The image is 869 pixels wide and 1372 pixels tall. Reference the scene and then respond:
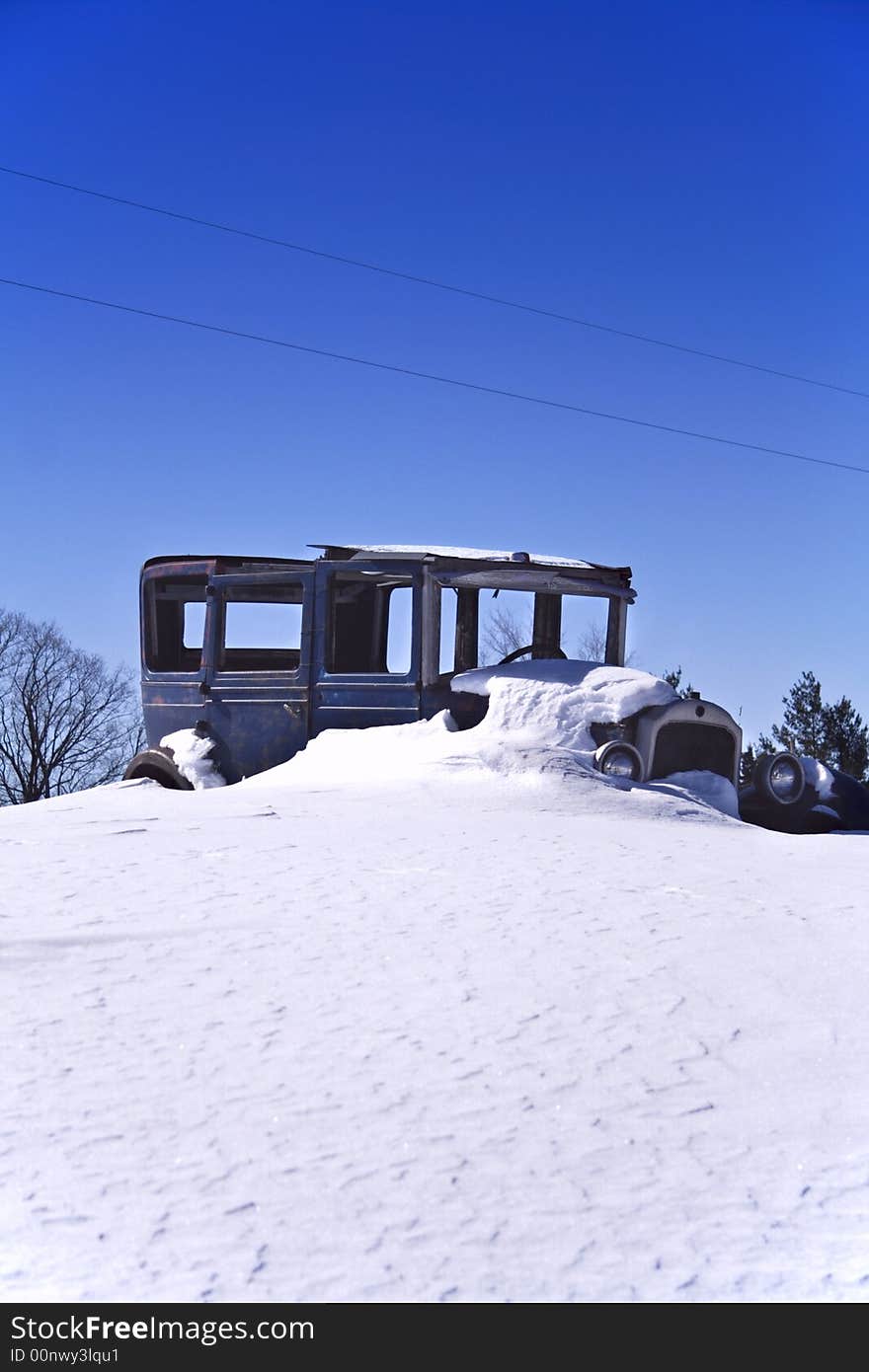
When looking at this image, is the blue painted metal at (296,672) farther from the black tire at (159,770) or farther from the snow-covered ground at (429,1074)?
the snow-covered ground at (429,1074)

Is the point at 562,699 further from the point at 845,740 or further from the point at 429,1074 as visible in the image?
the point at 845,740

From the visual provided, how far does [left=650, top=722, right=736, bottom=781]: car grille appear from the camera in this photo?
10352mm

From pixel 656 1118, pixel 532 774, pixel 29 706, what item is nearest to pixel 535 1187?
pixel 656 1118

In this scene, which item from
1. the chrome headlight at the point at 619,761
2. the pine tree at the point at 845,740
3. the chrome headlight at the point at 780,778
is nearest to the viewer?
the chrome headlight at the point at 619,761

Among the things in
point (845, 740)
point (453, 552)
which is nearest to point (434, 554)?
point (453, 552)

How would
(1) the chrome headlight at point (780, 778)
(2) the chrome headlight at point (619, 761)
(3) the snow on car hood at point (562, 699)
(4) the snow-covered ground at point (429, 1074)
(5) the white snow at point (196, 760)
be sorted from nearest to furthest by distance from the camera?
(4) the snow-covered ground at point (429, 1074) → (2) the chrome headlight at point (619, 761) → (3) the snow on car hood at point (562, 699) → (5) the white snow at point (196, 760) → (1) the chrome headlight at point (780, 778)

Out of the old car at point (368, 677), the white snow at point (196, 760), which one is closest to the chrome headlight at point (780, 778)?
the old car at point (368, 677)

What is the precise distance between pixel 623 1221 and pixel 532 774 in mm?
6733

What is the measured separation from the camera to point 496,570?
10.6 meters

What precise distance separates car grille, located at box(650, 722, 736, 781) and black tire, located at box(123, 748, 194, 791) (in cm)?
422

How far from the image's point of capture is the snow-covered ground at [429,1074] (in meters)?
2.93

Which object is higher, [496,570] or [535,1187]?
[496,570]

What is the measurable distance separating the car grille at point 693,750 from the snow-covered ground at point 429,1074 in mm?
2654
